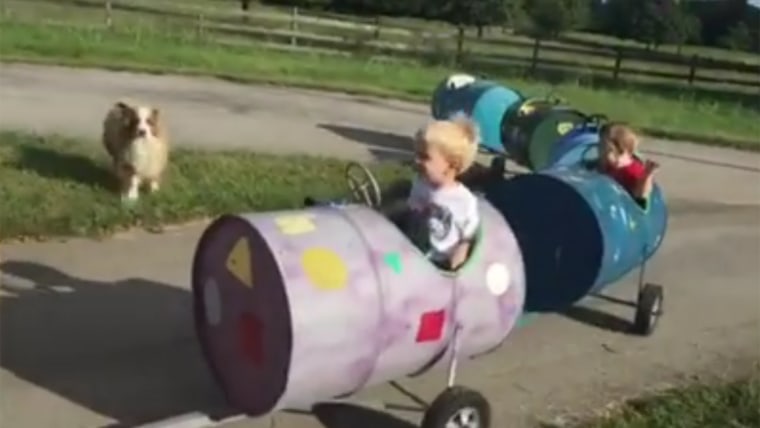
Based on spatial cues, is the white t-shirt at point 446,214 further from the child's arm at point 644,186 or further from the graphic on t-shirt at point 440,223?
the child's arm at point 644,186

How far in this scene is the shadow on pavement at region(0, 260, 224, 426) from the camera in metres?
5.66

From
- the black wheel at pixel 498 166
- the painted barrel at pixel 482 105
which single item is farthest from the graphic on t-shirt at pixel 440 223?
the painted barrel at pixel 482 105

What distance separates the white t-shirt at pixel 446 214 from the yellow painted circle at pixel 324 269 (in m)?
0.58

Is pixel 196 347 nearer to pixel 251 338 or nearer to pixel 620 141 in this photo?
pixel 251 338

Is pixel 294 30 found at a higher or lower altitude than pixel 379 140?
lower

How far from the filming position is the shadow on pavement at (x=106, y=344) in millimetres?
5664

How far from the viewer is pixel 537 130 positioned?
1220cm

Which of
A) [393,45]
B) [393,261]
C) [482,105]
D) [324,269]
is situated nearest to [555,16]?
[393,45]

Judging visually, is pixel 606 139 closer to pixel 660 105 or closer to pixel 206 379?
pixel 206 379

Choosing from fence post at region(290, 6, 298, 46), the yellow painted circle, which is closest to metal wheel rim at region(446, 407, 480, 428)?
the yellow painted circle

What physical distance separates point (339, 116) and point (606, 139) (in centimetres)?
884

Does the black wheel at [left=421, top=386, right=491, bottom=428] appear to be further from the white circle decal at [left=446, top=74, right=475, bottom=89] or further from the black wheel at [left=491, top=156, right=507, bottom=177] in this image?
the white circle decal at [left=446, top=74, right=475, bottom=89]

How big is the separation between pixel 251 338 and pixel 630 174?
3370 mm

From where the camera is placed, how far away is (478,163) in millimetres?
12852
